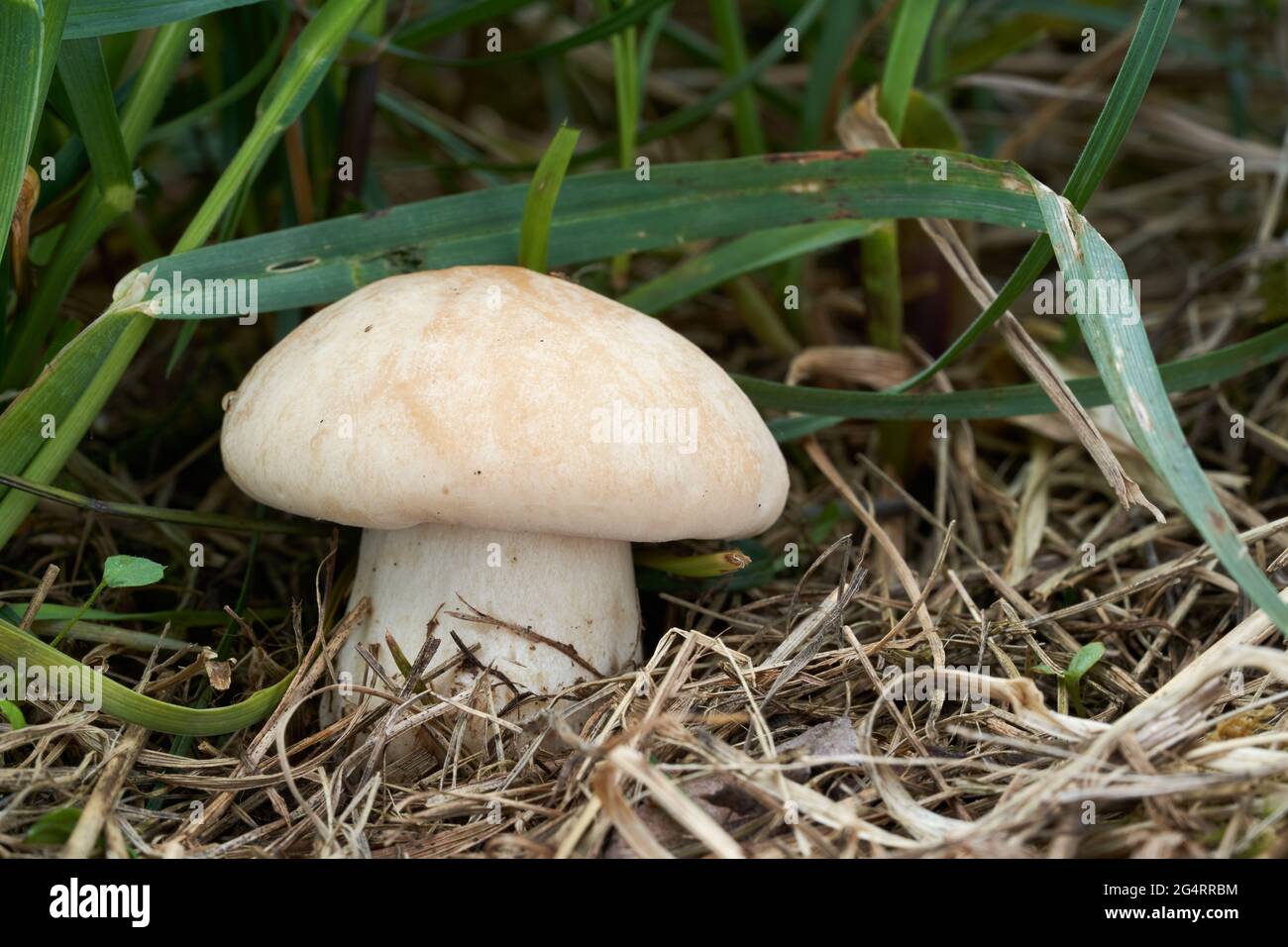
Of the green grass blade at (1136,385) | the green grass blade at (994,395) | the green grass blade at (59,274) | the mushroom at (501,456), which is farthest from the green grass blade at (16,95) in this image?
the green grass blade at (1136,385)

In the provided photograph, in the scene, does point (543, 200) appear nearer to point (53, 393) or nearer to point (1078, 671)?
point (53, 393)

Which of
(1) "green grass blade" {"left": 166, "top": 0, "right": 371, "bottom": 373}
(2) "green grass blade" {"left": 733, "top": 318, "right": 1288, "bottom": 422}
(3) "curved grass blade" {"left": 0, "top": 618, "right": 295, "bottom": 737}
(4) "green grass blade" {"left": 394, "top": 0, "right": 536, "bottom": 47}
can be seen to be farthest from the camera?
(4) "green grass blade" {"left": 394, "top": 0, "right": 536, "bottom": 47}

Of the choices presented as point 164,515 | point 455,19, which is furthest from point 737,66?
point 164,515

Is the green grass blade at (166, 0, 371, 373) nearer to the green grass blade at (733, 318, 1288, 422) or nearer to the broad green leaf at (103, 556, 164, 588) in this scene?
the broad green leaf at (103, 556, 164, 588)

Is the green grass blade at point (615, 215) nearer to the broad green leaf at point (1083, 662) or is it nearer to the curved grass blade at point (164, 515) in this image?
the curved grass blade at point (164, 515)

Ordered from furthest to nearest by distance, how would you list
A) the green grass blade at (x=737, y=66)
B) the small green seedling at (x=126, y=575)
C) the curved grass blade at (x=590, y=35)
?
1. the green grass blade at (x=737, y=66)
2. the curved grass blade at (x=590, y=35)
3. the small green seedling at (x=126, y=575)

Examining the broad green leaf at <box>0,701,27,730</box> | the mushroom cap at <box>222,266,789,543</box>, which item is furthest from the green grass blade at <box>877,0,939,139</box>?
the broad green leaf at <box>0,701,27,730</box>
